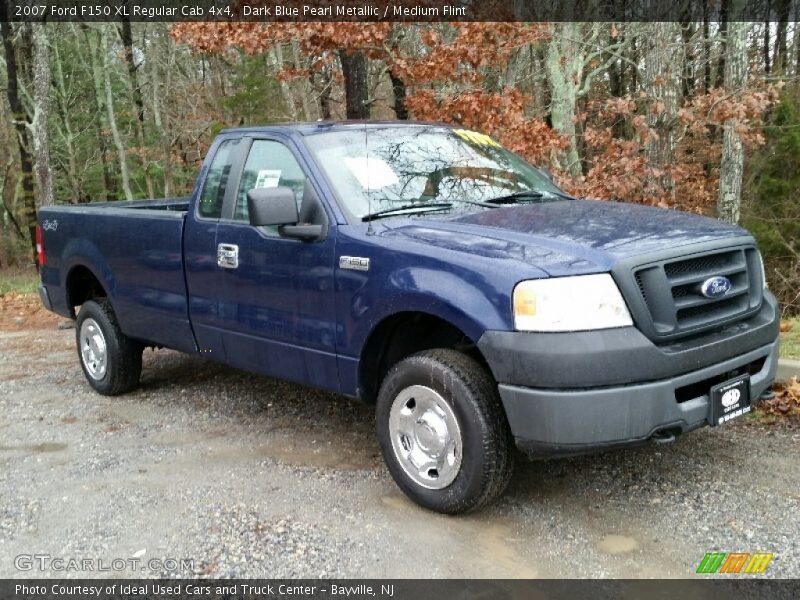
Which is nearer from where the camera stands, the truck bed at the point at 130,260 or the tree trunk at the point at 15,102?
the truck bed at the point at 130,260

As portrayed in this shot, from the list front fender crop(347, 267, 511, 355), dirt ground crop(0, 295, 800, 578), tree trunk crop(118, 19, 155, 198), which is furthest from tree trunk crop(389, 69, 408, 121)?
tree trunk crop(118, 19, 155, 198)

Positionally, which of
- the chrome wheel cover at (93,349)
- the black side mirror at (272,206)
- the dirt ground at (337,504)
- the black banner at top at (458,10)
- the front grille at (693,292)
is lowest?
the dirt ground at (337,504)

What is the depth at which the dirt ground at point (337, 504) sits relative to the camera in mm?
3469

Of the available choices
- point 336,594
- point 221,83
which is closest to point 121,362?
point 336,594

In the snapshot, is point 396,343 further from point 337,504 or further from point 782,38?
point 782,38

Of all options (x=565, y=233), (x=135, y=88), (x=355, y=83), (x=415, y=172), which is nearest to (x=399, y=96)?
(x=355, y=83)

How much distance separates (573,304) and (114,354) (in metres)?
4.18

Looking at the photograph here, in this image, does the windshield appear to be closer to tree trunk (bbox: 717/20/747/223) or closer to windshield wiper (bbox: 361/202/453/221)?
windshield wiper (bbox: 361/202/453/221)

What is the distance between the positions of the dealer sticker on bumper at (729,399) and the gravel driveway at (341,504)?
1.63 feet

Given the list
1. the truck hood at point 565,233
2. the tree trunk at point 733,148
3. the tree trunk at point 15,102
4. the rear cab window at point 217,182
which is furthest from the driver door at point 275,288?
the tree trunk at point 15,102

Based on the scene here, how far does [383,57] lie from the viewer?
8.98 meters

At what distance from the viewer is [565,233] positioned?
376cm

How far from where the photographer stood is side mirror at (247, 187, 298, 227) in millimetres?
4141

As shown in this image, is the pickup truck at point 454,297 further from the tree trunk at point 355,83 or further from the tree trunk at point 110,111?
the tree trunk at point 110,111
